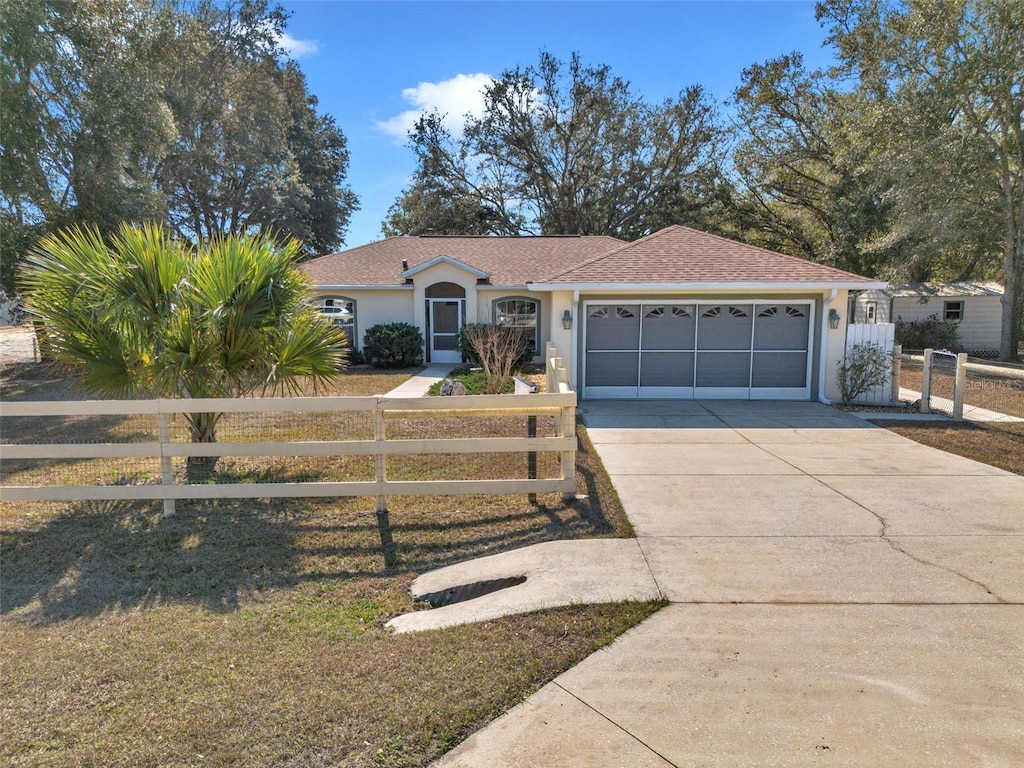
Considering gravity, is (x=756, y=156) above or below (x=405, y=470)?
above

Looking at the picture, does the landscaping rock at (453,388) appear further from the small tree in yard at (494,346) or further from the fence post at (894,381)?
the fence post at (894,381)

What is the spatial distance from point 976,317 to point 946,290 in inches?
59.1

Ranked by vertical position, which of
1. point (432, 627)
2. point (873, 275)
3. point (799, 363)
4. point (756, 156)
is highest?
point (756, 156)

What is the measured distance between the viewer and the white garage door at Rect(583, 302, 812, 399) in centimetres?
1318

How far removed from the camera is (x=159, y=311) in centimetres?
702

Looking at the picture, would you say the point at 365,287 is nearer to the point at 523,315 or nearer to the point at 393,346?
Answer: the point at 393,346

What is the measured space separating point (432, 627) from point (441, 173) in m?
33.3

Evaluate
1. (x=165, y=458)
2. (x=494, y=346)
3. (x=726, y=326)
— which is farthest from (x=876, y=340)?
(x=165, y=458)

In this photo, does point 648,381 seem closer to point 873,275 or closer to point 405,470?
point 405,470

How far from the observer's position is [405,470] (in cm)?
744

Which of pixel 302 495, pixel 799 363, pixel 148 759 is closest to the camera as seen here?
pixel 148 759

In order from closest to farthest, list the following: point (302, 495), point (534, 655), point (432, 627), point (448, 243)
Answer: point (534, 655) → point (432, 627) → point (302, 495) → point (448, 243)

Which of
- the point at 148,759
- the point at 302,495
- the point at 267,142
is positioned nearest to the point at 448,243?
the point at 267,142

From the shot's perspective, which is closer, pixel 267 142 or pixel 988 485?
pixel 988 485
